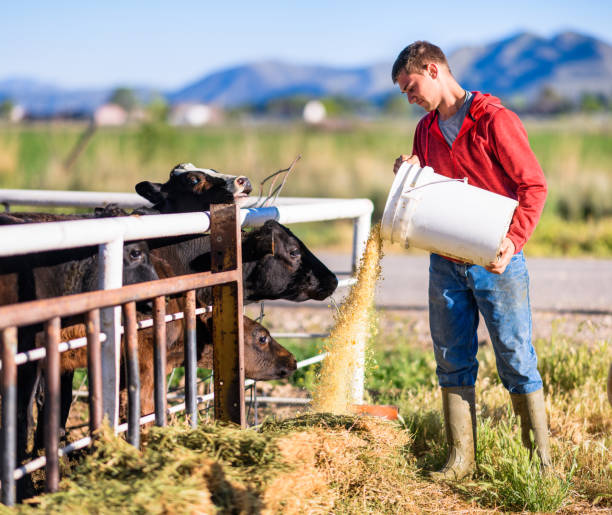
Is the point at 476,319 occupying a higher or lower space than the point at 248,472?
higher

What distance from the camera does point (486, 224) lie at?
10.0 feet

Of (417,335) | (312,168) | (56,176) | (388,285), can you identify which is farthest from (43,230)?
(312,168)

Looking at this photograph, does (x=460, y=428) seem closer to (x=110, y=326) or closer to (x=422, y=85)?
(x=422, y=85)

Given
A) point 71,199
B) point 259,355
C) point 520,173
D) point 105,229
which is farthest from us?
point 71,199

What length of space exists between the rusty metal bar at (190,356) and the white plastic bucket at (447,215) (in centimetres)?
87

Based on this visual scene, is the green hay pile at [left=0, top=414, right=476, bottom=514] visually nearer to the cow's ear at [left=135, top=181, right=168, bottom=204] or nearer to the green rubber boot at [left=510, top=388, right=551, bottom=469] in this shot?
the green rubber boot at [left=510, top=388, right=551, bottom=469]

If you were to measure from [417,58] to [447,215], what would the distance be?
71 cm

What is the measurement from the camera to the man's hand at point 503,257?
312 cm

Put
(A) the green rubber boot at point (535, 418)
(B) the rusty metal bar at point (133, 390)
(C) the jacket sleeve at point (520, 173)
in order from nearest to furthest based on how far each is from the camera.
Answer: (B) the rusty metal bar at point (133, 390)
(C) the jacket sleeve at point (520, 173)
(A) the green rubber boot at point (535, 418)

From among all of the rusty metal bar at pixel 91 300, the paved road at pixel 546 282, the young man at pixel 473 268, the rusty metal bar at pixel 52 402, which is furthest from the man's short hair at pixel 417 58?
the paved road at pixel 546 282

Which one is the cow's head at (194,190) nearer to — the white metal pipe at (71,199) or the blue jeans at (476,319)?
the white metal pipe at (71,199)

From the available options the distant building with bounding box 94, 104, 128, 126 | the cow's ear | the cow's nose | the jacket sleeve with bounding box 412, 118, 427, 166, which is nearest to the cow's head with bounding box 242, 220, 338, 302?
the cow's nose

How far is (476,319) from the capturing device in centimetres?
354

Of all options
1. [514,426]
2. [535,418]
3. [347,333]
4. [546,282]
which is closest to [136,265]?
[347,333]
